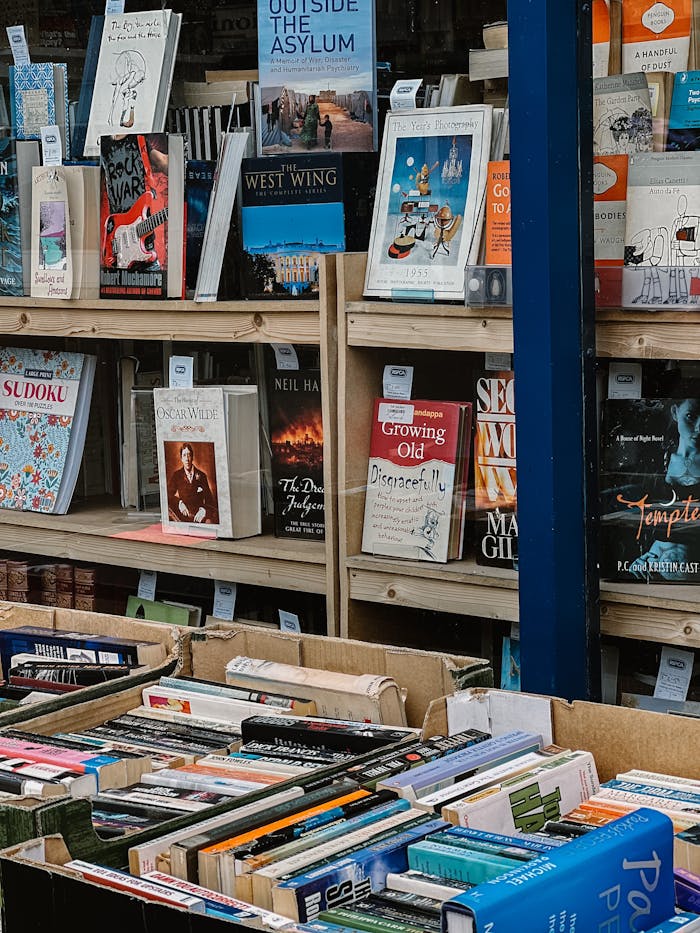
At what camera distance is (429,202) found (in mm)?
2689

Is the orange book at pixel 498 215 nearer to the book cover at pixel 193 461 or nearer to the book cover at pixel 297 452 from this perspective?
the book cover at pixel 297 452

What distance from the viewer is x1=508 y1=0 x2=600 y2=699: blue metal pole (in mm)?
2314

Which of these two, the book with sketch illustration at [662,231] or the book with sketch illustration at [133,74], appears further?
the book with sketch illustration at [133,74]

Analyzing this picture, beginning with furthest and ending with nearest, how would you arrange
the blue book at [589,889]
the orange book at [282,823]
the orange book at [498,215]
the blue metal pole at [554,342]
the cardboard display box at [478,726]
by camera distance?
the orange book at [498,215] < the blue metal pole at [554,342] < the orange book at [282,823] < the cardboard display box at [478,726] < the blue book at [589,889]

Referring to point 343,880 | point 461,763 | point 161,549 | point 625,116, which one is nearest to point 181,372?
point 161,549

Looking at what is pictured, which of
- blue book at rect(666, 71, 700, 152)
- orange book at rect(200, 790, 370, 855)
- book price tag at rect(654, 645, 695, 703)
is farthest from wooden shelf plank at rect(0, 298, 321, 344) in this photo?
orange book at rect(200, 790, 370, 855)

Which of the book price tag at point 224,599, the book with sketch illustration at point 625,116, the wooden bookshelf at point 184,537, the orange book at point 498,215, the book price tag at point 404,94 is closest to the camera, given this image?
the book with sketch illustration at point 625,116

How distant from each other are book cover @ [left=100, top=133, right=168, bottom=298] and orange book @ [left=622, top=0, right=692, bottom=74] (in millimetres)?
1001

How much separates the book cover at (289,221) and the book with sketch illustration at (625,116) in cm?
56

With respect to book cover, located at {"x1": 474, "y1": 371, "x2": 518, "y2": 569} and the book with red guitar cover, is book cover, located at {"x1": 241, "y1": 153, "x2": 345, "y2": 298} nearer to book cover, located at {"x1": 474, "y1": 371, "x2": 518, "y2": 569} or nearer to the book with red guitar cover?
the book with red guitar cover

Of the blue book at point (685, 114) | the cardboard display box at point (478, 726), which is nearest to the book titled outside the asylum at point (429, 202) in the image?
the blue book at point (685, 114)

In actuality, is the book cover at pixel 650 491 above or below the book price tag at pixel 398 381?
below

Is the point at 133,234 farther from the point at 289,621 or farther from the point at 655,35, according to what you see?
the point at 655,35

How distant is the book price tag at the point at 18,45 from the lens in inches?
125
